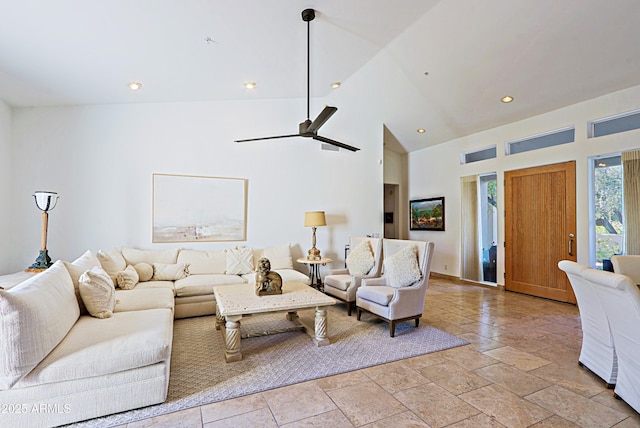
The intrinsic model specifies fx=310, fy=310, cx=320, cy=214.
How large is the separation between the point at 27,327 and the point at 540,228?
654 centimetres

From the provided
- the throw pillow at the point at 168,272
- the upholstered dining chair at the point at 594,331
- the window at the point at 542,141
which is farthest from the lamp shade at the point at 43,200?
the window at the point at 542,141

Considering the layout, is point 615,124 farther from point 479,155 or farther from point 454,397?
point 454,397

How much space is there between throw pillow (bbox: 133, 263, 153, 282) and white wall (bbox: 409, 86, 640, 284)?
5965mm

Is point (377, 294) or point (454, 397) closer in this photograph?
point (454, 397)

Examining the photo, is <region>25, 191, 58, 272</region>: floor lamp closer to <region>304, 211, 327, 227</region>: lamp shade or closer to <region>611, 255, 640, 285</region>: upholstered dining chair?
<region>304, 211, 327, 227</region>: lamp shade

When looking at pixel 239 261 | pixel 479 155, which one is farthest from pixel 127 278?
pixel 479 155

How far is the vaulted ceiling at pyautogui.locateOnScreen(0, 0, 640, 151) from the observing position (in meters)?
2.93

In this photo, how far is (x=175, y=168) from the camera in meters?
5.08

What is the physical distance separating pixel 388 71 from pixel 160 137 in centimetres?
383

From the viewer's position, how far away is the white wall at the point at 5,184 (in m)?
4.15

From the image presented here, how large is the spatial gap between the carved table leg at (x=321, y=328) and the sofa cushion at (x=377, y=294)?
0.77 metres

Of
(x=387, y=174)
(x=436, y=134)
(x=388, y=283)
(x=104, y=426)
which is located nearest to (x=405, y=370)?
(x=388, y=283)

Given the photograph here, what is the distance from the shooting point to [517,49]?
3.89m

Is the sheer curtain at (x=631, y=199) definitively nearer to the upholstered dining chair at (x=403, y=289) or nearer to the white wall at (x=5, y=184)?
the upholstered dining chair at (x=403, y=289)
